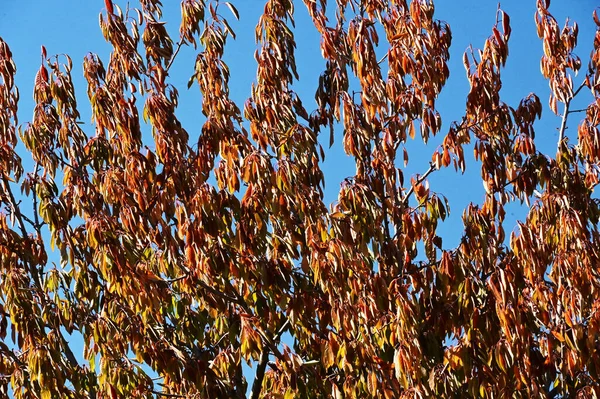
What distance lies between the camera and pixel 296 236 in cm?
504

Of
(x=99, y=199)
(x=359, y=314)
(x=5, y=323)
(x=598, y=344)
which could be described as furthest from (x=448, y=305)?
(x=5, y=323)

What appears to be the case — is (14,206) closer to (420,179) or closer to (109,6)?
(109,6)

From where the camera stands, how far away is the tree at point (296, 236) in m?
4.76

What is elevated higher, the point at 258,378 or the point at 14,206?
the point at 14,206

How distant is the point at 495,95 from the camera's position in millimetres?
5566

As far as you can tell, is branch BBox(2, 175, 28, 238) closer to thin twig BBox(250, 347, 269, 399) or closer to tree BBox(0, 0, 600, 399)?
tree BBox(0, 0, 600, 399)

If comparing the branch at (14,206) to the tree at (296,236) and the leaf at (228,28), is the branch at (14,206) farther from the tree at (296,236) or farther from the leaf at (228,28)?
the leaf at (228,28)

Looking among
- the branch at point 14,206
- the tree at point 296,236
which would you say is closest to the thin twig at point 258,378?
the tree at point 296,236

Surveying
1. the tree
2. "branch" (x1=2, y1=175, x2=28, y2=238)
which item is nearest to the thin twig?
the tree

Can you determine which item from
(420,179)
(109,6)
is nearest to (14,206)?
(109,6)

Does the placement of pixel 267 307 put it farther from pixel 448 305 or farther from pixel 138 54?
pixel 138 54

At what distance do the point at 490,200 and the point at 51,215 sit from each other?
2.47m

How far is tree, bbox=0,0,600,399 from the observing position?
4.76 metres

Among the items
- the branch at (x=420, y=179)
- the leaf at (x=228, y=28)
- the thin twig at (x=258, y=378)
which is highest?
the leaf at (x=228, y=28)
